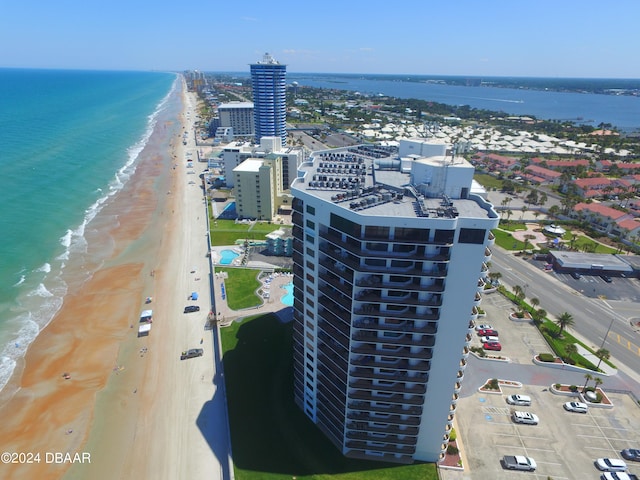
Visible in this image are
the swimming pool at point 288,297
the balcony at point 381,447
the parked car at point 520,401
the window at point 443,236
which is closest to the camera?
the window at point 443,236

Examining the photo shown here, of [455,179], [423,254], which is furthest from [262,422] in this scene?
[455,179]

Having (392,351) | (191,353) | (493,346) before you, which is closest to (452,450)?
(392,351)

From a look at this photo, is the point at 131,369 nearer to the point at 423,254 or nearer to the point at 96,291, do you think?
the point at 96,291

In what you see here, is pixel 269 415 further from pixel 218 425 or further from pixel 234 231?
pixel 234 231

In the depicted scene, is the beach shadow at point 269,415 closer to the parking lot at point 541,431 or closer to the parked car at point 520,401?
the parking lot at point 541,431

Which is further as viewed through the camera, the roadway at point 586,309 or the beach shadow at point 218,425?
the roadway at point 586,309

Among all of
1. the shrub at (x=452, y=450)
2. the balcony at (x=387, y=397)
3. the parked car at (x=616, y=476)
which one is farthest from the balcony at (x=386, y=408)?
the parked car at (x=616, y=476)

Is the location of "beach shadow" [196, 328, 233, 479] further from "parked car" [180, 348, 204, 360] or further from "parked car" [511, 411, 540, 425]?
"parked car" [511, 411, 540, 425]
